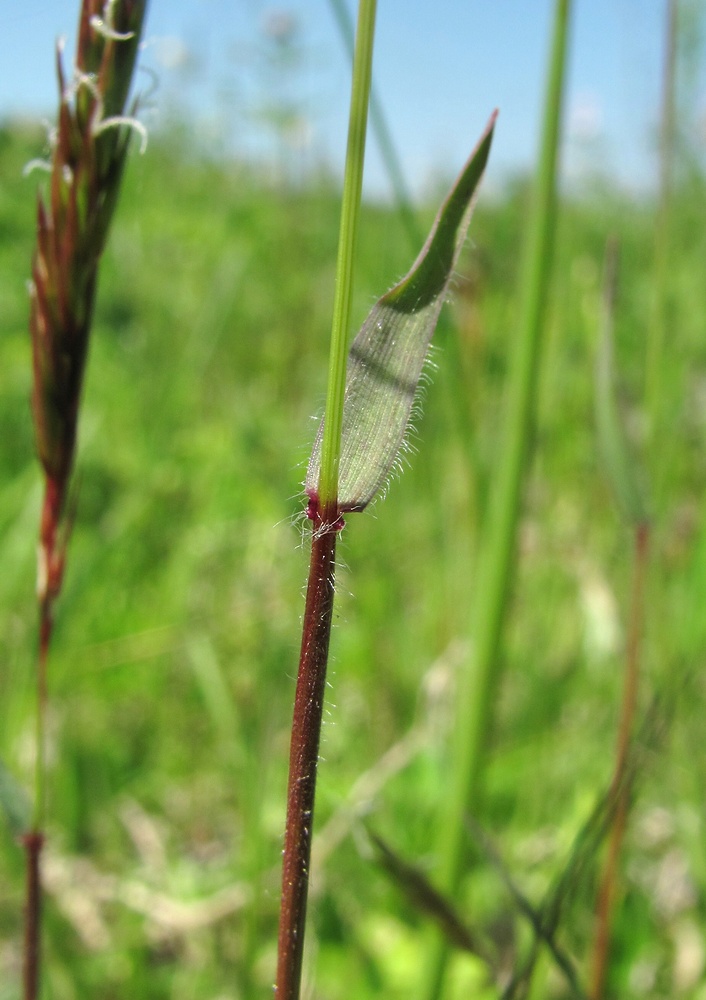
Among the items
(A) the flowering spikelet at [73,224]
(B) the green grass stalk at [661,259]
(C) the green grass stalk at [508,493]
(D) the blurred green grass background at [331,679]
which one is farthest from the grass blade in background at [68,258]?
(B) the green grass stalk at [661,259]

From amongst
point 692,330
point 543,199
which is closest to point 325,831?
point 543,199

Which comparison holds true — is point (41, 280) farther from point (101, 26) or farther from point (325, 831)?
point (325, 831)

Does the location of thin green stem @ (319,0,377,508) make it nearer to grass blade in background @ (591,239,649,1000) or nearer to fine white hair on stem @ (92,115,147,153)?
fine white hair on stem @ (92,115,147,153)

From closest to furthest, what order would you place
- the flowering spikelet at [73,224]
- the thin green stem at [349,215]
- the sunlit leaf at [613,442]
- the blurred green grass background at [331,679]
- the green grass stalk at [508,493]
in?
the thin green stem at [349,215]
the flowering spikelet at [73,224]
the green grass stalk at [508,493]
the sunlit leaf at [613,442]
the blurred green grass background at [331,679]

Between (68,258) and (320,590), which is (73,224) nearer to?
(68,258)

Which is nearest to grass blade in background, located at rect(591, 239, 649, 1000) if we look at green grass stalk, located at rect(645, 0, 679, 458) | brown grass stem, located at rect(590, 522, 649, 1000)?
brown grass stem, located at rect(590, 522, 649, 1000)

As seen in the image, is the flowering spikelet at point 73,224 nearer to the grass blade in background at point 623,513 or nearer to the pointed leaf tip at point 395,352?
the pointed leaf tip at point 395,352

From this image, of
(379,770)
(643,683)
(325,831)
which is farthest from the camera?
(643,683)

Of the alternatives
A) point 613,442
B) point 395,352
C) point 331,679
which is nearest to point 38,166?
point 395,352
